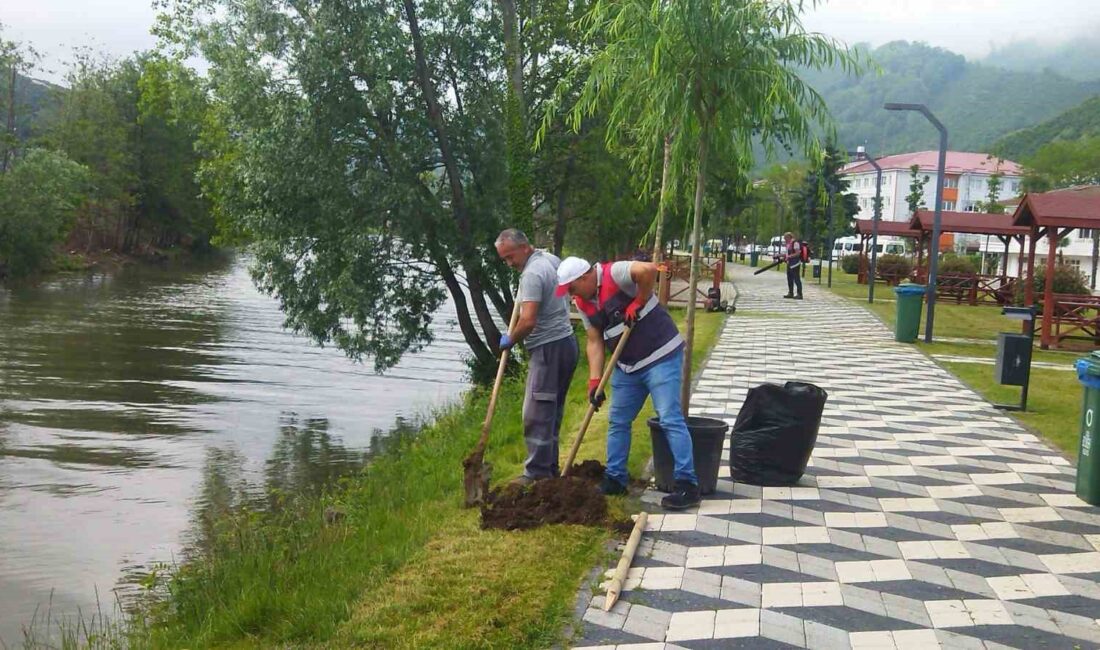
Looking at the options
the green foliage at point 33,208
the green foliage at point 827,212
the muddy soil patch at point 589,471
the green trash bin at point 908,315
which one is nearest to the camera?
the muddy soil patch at point 589,471

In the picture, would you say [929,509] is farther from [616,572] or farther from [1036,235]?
[1036,235]

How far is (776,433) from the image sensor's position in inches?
289

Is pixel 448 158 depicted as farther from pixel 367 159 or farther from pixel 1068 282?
pixel 1068 282

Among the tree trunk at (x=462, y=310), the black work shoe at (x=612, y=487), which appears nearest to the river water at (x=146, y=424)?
the tree trunk at (x=462, y=310)

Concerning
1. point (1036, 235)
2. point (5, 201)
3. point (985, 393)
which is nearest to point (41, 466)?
point (985, 393)

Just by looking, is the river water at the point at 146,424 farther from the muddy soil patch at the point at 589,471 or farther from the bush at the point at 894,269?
the bush at the point at 894,269

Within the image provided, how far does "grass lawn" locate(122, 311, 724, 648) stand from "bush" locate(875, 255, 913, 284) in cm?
3823

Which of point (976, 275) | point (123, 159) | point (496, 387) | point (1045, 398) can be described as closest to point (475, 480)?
point (496, 387)

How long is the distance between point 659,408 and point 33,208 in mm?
41530

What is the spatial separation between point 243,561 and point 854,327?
17.9 metres

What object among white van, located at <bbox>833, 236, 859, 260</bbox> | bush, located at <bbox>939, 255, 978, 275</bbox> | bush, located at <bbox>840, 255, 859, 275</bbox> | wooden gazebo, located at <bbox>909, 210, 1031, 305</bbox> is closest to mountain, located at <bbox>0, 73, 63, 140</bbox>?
bush, located at <bbox>840, 255, 859, 275</bbox>

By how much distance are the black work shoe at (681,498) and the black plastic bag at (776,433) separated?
0.88 m

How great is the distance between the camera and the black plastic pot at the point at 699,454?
275 inches

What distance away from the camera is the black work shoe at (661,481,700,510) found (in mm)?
6688
